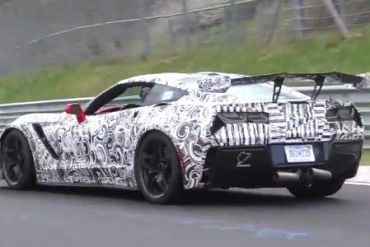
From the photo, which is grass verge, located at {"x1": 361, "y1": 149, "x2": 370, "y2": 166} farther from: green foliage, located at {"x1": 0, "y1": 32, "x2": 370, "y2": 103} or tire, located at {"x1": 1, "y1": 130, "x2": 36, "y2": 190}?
green foliage, located at {"x1": 0, "y1": 32, "x2": 370, "y2": 103}

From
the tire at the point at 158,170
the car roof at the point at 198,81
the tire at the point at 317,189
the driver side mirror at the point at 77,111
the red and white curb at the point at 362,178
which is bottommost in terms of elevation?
the red and white curb at the point at 362,178

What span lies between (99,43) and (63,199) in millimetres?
17104

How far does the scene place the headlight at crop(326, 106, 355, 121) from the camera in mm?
10453

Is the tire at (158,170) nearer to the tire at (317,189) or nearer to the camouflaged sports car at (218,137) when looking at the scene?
the camouflaged sports car at (218,137)

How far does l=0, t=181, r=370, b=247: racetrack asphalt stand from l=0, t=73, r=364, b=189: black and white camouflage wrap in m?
A: 0.35

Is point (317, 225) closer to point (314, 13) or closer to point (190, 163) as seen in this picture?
point (190, 163)

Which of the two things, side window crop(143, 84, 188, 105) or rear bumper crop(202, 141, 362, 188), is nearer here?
rear bumper crop(202, 141, 362, 188)

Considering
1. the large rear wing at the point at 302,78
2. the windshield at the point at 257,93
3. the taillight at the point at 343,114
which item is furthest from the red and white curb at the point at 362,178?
the windshield at the point at 257,93

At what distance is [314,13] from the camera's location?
74.6 feet

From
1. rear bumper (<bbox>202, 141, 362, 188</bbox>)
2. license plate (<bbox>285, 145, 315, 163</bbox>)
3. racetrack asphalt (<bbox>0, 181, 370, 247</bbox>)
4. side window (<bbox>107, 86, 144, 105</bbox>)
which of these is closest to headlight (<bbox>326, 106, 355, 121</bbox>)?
rear bumper (<bbox>202, 141, 362, 188</bbox>)

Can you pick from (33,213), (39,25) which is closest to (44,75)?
(39,25)

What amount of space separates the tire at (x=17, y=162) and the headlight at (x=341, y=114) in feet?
12.2

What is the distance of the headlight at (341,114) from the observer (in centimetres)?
1045

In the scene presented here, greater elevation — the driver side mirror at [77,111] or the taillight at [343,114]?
the driver side mirror at [77,111]
